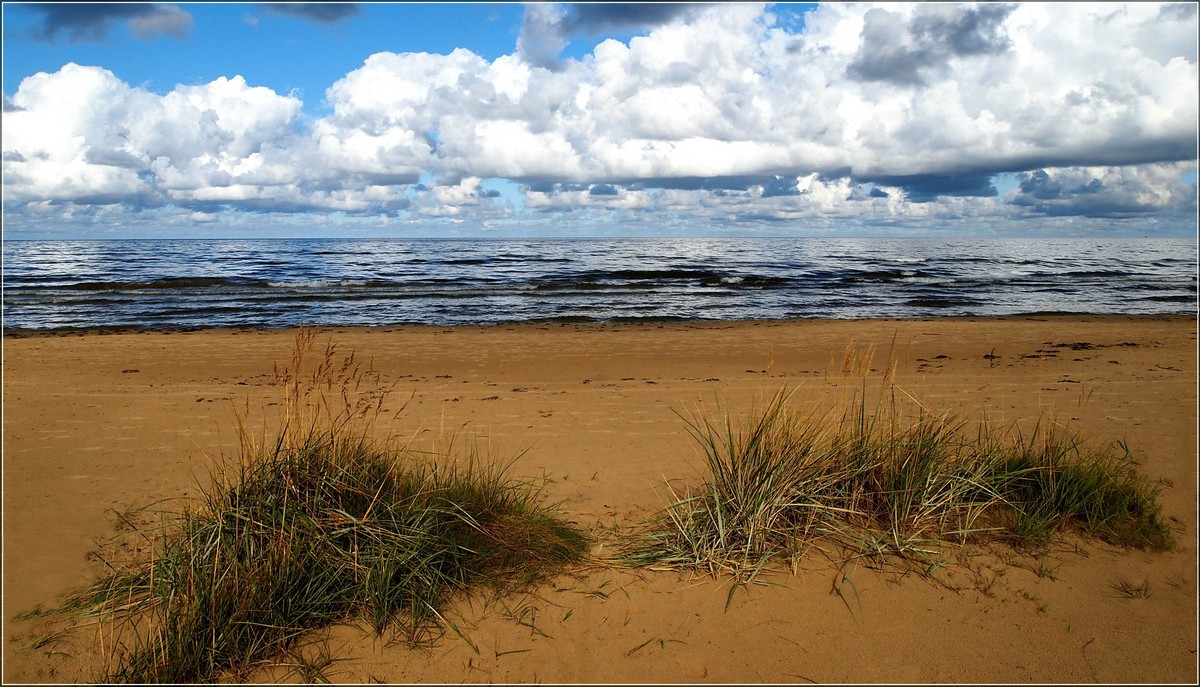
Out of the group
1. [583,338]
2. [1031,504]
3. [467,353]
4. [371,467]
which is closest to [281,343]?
[467,353]

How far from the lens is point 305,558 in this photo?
3.58 meters

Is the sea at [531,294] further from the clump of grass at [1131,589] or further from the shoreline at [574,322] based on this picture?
the clump of grass at [1131,589]

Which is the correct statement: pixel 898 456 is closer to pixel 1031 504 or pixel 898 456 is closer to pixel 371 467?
pixel 1031 504

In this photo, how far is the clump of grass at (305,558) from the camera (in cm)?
322

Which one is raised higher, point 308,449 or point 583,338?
point 308,449

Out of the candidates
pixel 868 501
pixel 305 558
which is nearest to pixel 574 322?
pixel 868 501

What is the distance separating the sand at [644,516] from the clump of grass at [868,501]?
190 mm

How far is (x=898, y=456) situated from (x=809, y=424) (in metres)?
0.62

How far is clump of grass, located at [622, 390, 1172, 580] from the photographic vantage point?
4.12 metres

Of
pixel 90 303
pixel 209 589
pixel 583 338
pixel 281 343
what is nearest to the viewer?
pixel 209 589

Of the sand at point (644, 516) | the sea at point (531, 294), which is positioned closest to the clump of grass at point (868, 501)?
the sand at point (644, 516)

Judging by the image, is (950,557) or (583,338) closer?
(950,557)

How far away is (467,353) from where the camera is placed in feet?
47.3

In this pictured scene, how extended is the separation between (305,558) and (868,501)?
3419 millimetres
